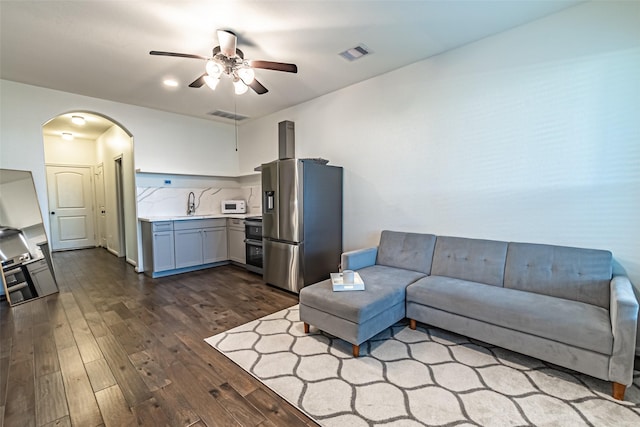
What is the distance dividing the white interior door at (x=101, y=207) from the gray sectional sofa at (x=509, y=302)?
Answer: 6.89m

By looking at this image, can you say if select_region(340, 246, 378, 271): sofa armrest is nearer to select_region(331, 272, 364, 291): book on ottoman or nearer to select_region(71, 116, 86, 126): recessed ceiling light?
select_region(331, 272, 364, 291): book on ottoman

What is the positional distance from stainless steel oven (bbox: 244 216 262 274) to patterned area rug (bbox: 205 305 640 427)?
195cm

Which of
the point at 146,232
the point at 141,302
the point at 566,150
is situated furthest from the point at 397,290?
the point at 146,232

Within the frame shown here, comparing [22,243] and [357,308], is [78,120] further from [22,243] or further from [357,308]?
[357,308]

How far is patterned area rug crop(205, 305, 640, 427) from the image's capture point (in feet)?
5.41

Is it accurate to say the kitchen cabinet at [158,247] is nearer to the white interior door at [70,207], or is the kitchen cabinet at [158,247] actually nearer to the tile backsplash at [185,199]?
the tile backsplash at [185,199]

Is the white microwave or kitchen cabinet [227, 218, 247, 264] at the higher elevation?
the white microwave

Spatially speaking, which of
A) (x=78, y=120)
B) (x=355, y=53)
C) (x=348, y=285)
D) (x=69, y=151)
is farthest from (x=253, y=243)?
Result: (x=69, y=151)

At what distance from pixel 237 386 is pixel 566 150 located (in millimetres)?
3289

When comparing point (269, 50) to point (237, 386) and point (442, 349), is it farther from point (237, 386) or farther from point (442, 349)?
point (442, 349)

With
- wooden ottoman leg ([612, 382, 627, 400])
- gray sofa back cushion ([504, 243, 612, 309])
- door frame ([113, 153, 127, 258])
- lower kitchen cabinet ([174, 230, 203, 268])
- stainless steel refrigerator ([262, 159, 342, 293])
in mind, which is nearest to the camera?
wooden ottoman leg ([612, 382, 627, 400])

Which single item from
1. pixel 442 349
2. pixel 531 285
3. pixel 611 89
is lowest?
pixel 442 349

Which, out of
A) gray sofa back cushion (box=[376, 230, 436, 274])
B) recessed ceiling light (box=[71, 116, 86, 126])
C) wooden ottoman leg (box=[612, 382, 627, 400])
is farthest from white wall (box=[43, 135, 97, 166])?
wooden ottoman leg (box=[612, 382, 627, 400])

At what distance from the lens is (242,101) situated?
4527 mm
